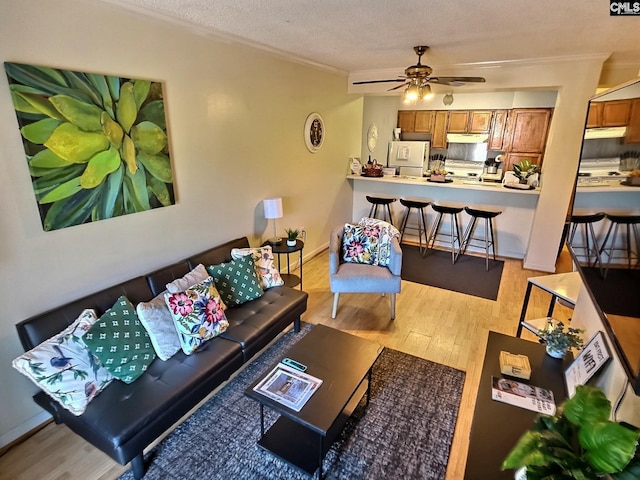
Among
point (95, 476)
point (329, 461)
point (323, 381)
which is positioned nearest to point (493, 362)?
point (323, 381)

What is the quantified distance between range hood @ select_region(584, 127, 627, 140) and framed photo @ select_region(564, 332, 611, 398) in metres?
0.86

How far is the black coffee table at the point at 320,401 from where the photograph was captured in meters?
1.72

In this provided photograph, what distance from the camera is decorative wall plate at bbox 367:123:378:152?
650 cm

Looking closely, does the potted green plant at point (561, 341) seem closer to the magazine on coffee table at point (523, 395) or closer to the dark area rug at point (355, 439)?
the magazine on coffee table at point (523, 395)

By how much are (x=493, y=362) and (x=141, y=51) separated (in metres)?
2.92

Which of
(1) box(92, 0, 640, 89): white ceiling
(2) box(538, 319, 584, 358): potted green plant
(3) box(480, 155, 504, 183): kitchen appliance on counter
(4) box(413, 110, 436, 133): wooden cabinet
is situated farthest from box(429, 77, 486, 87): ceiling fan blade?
(4) box(413, 110, 436, 133): wooden cabinet

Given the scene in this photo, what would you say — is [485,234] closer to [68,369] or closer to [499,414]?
[499,414]

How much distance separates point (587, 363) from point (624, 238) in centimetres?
66

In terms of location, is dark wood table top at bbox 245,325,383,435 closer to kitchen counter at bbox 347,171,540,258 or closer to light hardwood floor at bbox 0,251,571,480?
light hardwood floor at bbox 0,251,571,480

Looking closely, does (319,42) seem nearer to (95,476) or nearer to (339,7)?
(339,7)

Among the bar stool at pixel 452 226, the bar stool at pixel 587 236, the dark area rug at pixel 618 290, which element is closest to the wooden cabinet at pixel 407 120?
the bar stool at pixel 452 226

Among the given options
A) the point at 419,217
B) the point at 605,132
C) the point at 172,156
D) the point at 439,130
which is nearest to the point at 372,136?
the point at 439,130

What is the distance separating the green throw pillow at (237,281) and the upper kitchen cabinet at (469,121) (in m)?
5.53

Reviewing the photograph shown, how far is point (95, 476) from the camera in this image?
5.88 feet
